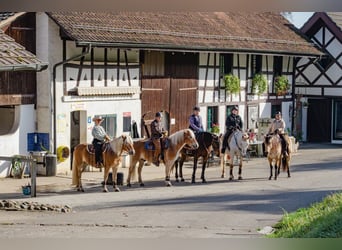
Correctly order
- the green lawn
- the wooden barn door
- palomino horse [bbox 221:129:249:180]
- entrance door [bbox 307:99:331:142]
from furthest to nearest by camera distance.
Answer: entrance door [bbox 307:99:331:142] → the wooden barn door → palomino horse [bbox 221:129:249:180] → the green lawn

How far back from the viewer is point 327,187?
43.5 ft

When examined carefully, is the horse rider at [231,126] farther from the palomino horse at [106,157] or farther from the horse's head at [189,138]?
the palomino horse at [106,157]

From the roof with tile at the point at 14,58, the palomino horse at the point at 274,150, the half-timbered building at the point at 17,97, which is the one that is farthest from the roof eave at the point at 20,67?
the palomino horse at the point at 274,150

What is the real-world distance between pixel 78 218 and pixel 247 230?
2.10 metres

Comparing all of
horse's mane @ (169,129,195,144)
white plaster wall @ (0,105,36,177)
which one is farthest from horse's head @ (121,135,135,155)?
white plaster wall @ (0,105,36,177)

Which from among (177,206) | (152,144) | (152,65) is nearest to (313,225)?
(177,206)

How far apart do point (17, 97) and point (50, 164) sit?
1.44 metres

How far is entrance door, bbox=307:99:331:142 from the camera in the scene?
2480 cm

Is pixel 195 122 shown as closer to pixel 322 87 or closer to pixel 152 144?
pixel 152 144

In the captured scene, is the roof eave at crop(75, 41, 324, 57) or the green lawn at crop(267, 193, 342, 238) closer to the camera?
the green lawn at crop(267, 193, 342, 238)

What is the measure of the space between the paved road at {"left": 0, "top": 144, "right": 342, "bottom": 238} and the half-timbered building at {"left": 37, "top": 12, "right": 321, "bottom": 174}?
1.54 meters

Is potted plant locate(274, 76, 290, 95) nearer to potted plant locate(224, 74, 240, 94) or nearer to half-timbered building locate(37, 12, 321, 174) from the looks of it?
half-timbered building locate(37, 12, 321, 174)

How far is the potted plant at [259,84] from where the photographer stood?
21.7m

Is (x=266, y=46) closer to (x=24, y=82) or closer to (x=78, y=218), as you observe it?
(x=24, y=82)
